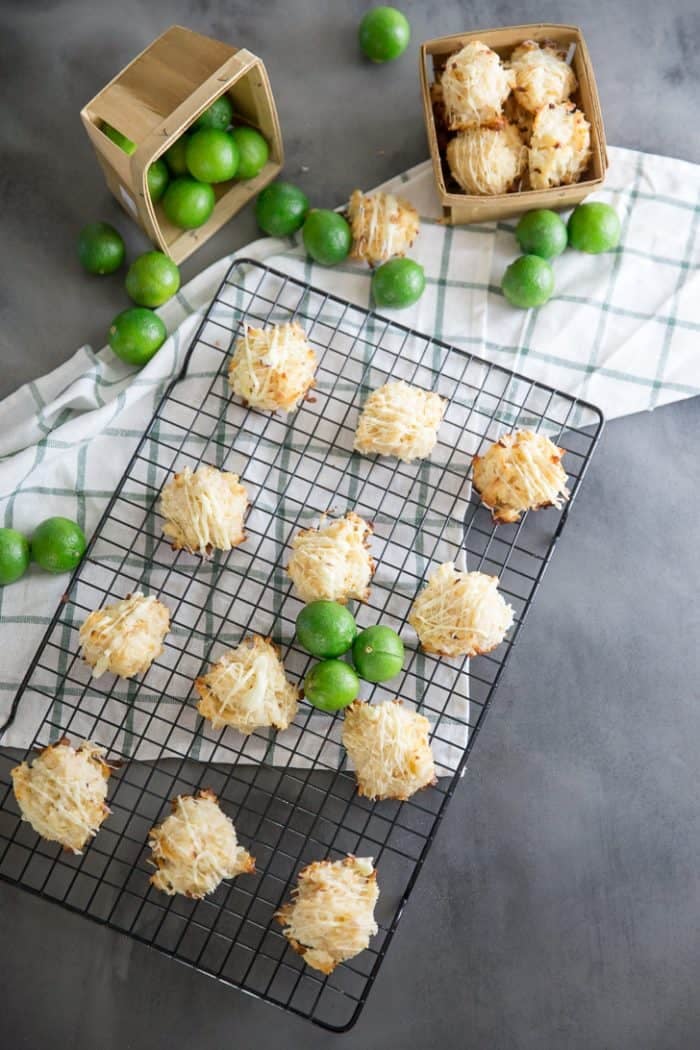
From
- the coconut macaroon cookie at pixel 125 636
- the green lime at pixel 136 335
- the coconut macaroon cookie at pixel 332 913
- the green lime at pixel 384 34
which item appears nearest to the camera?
the coconut macaroon cookie at pixel 332 913

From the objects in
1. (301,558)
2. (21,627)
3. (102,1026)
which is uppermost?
(301,558)

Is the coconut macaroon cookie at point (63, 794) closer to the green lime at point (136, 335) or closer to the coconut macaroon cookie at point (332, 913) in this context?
the coconut macaroon cookie at point (332, 913)

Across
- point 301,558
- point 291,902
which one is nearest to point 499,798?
point 291,902

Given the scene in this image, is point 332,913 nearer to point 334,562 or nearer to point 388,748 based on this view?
point 388,748

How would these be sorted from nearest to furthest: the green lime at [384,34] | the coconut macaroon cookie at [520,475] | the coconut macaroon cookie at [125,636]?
the coconut macaroon cookie at [125,636] → the coconut macaroon cookie at [520,475] → the green lime at [384,34]

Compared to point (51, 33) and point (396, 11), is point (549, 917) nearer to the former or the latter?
point (396, 11)

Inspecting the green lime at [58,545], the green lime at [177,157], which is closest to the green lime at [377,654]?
the green lime at [58,545]

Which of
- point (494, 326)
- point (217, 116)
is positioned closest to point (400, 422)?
point (494, 326)
